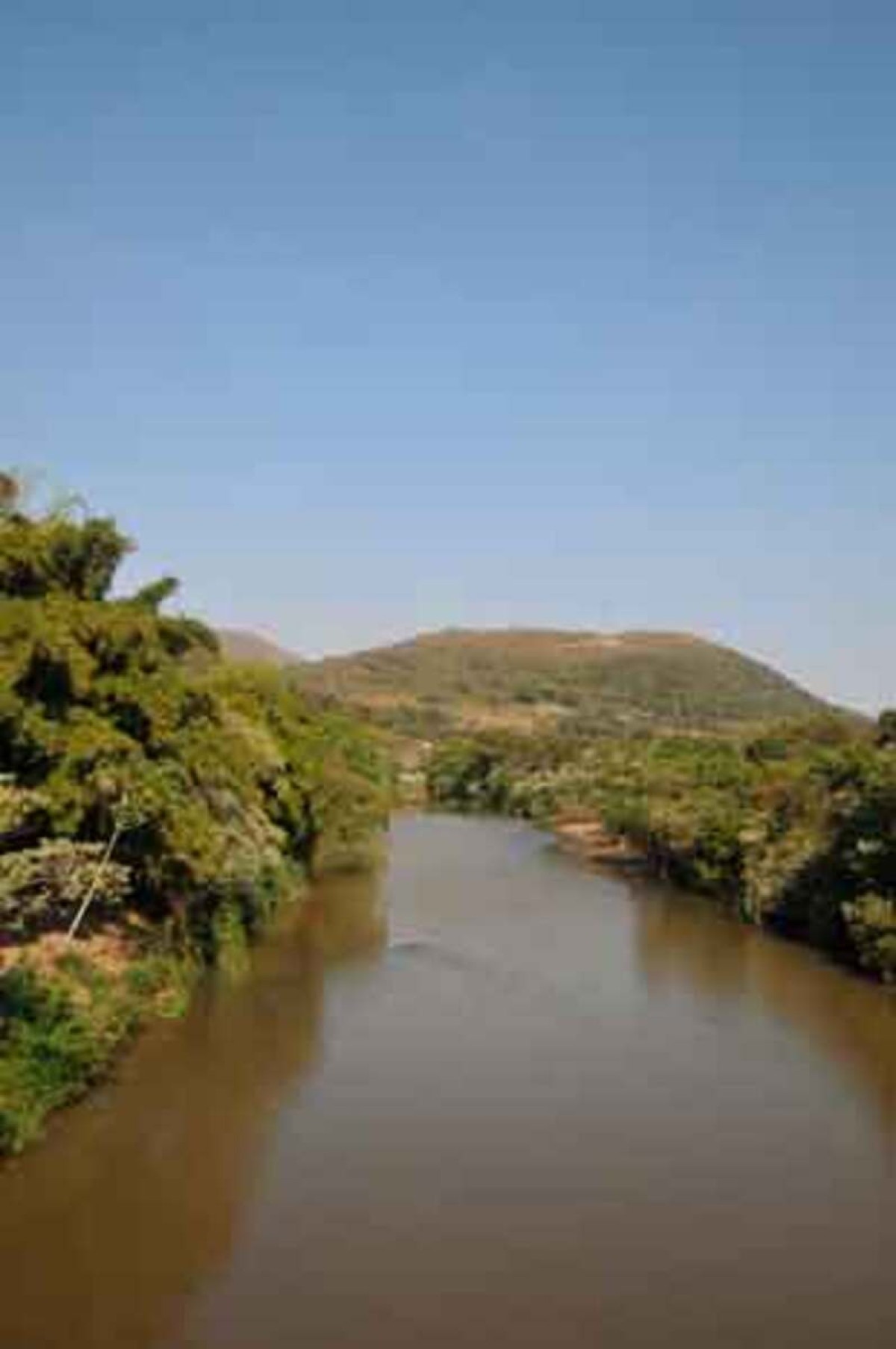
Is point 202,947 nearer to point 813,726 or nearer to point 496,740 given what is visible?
point 813,726

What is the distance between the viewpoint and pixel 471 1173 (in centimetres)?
1888

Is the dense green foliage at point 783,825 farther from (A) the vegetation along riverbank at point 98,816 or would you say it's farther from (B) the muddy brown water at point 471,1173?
(A) the vegetation along riverbank at point 98,816

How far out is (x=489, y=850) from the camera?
69.3 meters

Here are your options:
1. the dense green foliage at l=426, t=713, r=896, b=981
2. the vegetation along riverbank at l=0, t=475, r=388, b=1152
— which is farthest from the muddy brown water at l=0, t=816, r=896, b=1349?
the dense green foliage at l=426, t=713, r=896, b=981

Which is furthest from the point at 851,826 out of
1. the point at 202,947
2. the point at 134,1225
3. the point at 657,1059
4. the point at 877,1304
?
the point at 134,1225

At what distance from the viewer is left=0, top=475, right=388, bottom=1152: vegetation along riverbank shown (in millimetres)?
19828

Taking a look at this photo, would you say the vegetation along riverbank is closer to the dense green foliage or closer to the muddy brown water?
the muddy brown water

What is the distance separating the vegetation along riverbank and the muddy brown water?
1159mm

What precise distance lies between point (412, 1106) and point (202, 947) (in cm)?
1034

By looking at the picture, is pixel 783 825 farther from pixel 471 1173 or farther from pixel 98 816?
pixel 471 1173

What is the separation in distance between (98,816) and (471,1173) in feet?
38.3

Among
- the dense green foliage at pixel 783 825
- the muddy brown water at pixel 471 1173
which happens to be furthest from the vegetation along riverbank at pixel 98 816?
the dense green foliage at pixel 783 825

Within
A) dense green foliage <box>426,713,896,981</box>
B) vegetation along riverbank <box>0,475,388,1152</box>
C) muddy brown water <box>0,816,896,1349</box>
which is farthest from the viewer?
dense green foliage <box>426,713,896,981</box>

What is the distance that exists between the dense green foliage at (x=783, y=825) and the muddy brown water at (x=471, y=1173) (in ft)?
11.4
